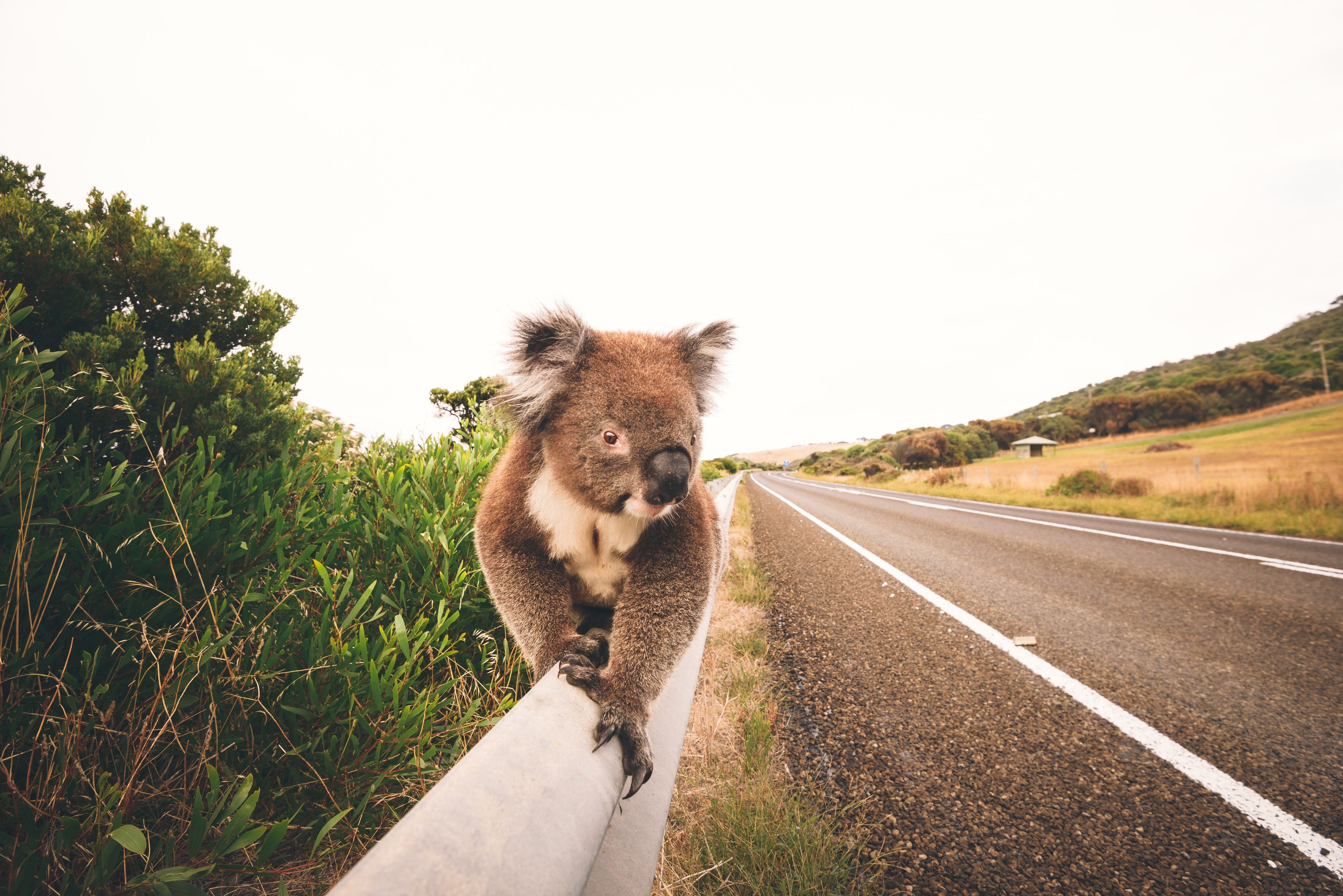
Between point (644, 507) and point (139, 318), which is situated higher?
point (139, 318)

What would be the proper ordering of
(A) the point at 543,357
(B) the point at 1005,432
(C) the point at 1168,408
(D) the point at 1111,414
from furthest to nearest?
1. (B) the point at 1005,432
2. (D) the point at 1111,414
3. (C) the point at 1168,408
4. (A) the point at 543,357

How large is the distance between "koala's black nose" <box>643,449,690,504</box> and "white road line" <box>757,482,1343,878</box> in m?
2.85

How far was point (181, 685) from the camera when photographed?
132cm

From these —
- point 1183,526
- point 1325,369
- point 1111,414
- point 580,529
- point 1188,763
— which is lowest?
point 1183,526

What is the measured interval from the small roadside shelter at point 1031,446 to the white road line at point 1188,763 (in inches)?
1851

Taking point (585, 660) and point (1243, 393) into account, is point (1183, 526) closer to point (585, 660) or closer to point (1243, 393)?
point (585, 660)

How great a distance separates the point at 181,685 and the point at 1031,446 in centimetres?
5427

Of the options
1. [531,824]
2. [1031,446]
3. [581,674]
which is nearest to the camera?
[531,824]

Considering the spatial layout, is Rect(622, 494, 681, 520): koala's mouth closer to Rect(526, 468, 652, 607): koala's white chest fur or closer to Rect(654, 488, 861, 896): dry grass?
Rect(526, 468, 652, 607): koala's white chest fur

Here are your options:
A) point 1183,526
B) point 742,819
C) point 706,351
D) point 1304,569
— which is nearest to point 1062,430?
point 1183,526

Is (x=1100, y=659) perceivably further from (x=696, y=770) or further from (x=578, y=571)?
(x=578, y=571)

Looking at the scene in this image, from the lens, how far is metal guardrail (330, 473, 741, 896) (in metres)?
0.52

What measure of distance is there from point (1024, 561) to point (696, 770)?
21.9ft

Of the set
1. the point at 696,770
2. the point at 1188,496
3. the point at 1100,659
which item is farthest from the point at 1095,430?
the point at 696,770
